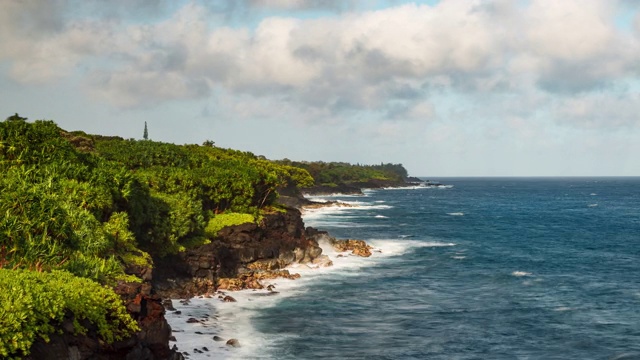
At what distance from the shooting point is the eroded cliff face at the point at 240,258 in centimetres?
6047

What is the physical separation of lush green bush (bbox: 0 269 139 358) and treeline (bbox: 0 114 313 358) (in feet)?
0.19

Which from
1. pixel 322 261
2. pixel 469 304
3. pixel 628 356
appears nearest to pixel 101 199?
pixel 322 261

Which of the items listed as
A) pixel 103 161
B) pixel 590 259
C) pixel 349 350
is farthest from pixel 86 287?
pixel 590 259

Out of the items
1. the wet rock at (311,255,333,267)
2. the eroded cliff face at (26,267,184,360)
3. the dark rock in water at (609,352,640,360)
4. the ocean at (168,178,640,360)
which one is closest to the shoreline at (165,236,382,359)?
the ocean at (168,178,640,360)

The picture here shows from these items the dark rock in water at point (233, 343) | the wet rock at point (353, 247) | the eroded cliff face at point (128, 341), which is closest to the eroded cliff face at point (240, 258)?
the wet rock at point (353, 247)

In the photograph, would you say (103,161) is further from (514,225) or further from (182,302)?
(514,225)

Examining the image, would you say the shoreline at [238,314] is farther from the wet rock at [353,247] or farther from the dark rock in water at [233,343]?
the wet rock at [353,247]

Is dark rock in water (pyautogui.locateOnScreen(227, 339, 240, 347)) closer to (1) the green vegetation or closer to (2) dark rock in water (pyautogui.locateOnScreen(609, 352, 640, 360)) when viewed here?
(2) dark rock in water (pyautogui.locateOnScreen(609, 352, 640, 360))

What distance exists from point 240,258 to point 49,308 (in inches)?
1685

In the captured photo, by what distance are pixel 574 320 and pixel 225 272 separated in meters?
37.2

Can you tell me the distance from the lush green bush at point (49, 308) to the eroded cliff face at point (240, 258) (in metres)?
24.1

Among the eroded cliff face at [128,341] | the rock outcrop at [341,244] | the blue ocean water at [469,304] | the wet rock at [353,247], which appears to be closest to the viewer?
the eroded cliff face at [128,341]

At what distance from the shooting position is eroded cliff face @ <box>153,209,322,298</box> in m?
60.5

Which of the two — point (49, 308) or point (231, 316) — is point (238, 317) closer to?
point (231, 316)
